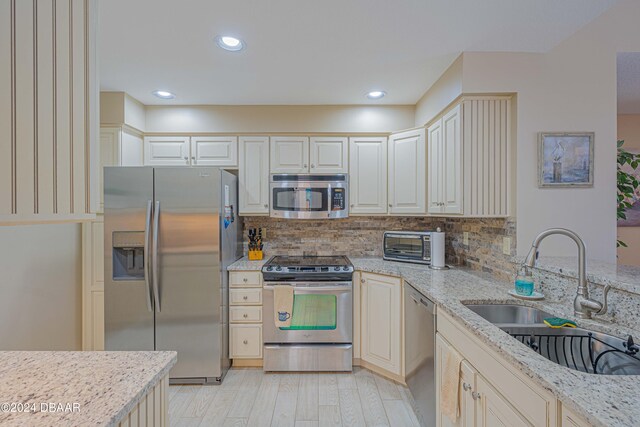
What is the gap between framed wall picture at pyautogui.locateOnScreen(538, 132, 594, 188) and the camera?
1.98m

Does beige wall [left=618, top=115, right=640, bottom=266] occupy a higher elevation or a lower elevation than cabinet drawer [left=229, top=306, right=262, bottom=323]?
higher

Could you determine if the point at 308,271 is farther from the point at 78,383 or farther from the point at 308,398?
the point at 78,383

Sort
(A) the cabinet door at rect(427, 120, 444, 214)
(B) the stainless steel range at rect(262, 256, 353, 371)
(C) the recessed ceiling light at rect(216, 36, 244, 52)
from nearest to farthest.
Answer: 1. (C) the recessed ceiling light at rect(216, 36, 244, 52)
2. (A) the cabinet door at rect(427, 120, 444, 214)
3. (B) the stainless steel range at rect(262, 256, 353, 371)

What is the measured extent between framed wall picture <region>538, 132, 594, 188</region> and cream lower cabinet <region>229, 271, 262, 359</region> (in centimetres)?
242

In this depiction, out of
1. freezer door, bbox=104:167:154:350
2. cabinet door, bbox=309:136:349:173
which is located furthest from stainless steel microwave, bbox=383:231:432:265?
freezer door, bbox=104:167:154:350

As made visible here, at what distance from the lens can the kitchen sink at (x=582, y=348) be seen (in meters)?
1.15

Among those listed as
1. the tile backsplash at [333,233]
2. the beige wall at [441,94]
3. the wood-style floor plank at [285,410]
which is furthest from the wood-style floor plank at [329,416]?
the beige wall at [441,94]

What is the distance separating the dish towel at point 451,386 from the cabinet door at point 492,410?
0.15 meters

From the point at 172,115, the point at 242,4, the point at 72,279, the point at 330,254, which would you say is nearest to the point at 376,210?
the point at 330,254

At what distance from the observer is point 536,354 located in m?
1.05

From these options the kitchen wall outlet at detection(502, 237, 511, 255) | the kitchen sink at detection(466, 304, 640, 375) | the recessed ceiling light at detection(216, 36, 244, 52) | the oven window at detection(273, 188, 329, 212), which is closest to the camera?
the kitchen sink at detection(466, 304, 640, 375)

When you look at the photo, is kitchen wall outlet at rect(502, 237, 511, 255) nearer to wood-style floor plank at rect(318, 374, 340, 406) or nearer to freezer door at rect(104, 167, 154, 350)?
wood-style floor plank at rect(318, 374, 340, 406)

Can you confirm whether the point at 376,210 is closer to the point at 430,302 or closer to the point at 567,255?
the point at 430,302

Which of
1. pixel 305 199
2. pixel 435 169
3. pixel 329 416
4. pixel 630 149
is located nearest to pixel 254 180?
pixel 305 199
